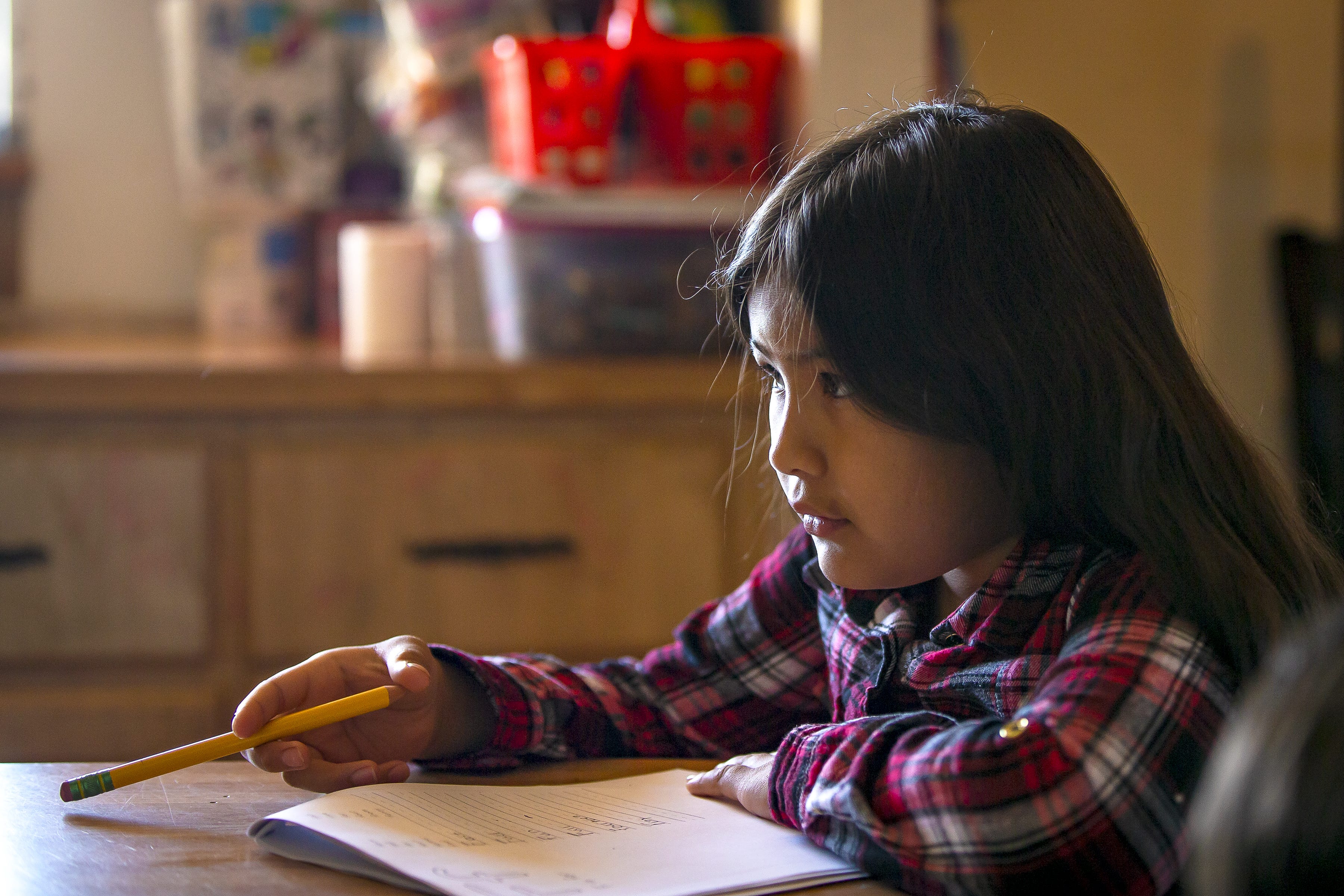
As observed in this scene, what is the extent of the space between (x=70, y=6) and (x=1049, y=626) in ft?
6.72

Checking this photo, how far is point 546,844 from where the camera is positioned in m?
0.54

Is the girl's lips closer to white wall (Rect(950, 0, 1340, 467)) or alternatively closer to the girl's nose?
the girl's nose

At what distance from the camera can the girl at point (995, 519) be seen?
48 cm

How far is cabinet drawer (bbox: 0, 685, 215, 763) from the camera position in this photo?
133 centimetres

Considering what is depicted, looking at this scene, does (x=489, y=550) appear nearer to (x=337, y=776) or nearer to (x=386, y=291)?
(x=386, y=291)

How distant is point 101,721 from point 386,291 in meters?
0.60

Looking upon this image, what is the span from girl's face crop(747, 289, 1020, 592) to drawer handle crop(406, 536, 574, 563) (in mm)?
778

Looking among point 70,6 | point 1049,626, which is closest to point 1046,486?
point 1049,626

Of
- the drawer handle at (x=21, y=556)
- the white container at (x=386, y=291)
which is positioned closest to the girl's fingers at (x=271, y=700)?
the drawer handle at (x=21, y=556)

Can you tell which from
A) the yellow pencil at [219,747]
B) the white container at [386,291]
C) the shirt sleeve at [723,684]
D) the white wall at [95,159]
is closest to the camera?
the yellow pencil at [219,747]

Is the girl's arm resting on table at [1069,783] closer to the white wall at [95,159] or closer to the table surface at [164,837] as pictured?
the table surface at [164,837]

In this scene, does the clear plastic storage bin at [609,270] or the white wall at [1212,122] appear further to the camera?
the white wall at [1212,122]

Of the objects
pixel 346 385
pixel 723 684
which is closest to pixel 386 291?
pixel 346 385

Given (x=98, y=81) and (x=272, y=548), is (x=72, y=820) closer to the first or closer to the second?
(x=272, y=548)
